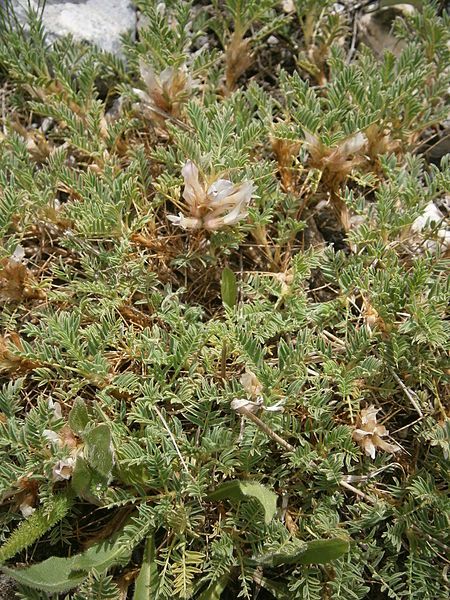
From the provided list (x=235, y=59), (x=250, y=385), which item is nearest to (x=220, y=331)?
(x=250, y=385)

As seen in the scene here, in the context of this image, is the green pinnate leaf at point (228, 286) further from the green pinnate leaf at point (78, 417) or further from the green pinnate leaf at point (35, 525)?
the green pinnate leaf at point (35, 525)

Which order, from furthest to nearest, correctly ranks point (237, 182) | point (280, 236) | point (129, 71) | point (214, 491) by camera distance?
point (129, 71), point (280, 236), point (237, 182), point (214, 491)

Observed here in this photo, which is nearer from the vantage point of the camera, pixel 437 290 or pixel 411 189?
pixel 437 290

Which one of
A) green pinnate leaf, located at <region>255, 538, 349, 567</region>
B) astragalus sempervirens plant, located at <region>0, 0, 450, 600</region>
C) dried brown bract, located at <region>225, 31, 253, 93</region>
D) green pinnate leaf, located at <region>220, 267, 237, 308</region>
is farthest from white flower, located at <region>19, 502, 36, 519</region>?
dried brown bract, located at <region>225, 31, 253, 93</region>

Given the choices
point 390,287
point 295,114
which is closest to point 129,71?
point 295,114

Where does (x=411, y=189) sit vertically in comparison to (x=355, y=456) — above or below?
above

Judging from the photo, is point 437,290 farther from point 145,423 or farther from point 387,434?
point 145,423

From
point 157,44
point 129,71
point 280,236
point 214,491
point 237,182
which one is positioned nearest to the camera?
point 214,491

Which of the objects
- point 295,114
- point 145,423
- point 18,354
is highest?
point 295,114

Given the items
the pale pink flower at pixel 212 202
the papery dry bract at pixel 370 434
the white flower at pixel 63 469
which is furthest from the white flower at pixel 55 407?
the papery dry bract at pixel 370 434
